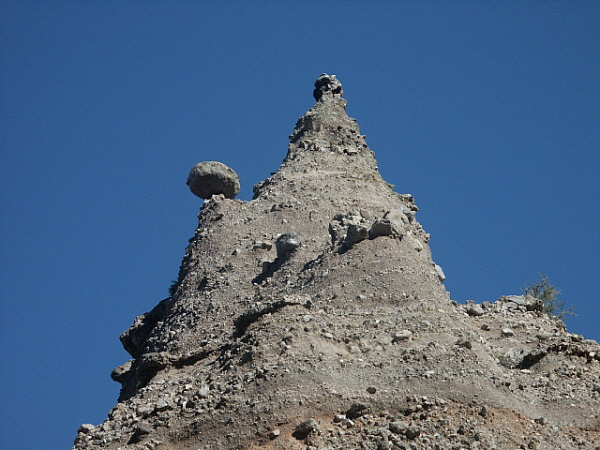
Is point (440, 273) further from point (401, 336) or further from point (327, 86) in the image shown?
point (327, 86)

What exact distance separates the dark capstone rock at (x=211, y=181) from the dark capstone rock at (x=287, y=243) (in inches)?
280

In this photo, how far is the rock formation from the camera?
27844 mm

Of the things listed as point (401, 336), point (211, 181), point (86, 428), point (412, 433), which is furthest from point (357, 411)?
point (211, 181)

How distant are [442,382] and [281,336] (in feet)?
13.2

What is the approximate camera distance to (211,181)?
43.4 metres

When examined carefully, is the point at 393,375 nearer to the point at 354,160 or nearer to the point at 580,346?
the point at 580,346

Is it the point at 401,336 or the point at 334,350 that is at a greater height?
the point at 401,336

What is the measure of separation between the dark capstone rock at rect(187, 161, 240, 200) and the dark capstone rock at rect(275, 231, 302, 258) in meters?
7.11

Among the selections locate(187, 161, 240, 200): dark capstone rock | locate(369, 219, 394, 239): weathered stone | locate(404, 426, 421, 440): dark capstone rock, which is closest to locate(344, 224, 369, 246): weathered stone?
locate(369, 219, 394, 239): weathered stone

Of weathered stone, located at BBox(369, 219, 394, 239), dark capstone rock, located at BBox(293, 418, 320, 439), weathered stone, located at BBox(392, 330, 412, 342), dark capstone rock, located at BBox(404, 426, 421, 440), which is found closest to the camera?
dark capstone rock, located at BBox(404, 426, 421, 440)

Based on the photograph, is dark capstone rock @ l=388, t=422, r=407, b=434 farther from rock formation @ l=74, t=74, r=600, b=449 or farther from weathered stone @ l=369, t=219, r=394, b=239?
weathered stone @ l=369, t=219, r=394, b=239

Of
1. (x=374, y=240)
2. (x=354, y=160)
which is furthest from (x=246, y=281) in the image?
(x=354, y=160)

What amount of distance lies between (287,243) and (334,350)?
6888mm

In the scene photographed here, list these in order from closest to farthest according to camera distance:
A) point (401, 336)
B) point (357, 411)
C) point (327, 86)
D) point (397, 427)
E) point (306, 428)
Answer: point (397, 427)
point (306, 428)
point (357, 411)
point (401, 336)
point (327, 86)
